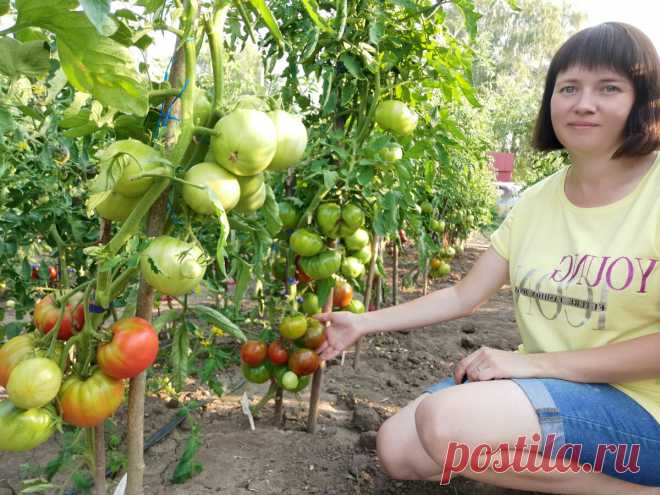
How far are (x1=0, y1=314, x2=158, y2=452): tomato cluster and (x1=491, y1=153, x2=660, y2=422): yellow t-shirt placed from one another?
1.04 metres

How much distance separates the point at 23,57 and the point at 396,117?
113cm

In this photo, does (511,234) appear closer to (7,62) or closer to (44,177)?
(7,62)

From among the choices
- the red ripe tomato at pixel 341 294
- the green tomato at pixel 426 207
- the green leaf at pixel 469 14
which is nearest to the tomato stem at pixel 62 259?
the red ripe tomato at pixel 341 294

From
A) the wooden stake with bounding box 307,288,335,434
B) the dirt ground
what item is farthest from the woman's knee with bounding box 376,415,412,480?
the wooden stake with bounding box 307,288,335,434

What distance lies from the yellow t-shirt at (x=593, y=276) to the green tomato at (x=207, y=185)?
0.97m

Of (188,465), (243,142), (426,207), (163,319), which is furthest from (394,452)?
(426,207)

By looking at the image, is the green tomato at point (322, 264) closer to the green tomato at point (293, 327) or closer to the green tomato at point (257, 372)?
the green tomato at point (293, 327)

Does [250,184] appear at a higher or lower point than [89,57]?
lower

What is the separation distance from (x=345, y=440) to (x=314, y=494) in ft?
1.26

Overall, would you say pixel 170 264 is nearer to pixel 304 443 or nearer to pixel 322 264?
pixel 322 264

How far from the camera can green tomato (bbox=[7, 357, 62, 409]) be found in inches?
36.9

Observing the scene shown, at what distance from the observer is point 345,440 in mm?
2006

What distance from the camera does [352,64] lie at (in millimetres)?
1741

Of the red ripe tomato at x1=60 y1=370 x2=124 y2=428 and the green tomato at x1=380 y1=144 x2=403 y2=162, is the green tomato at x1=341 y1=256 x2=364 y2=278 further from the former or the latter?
the red ripe tomato at x1=60 y1=370 x2=124 y2=428
